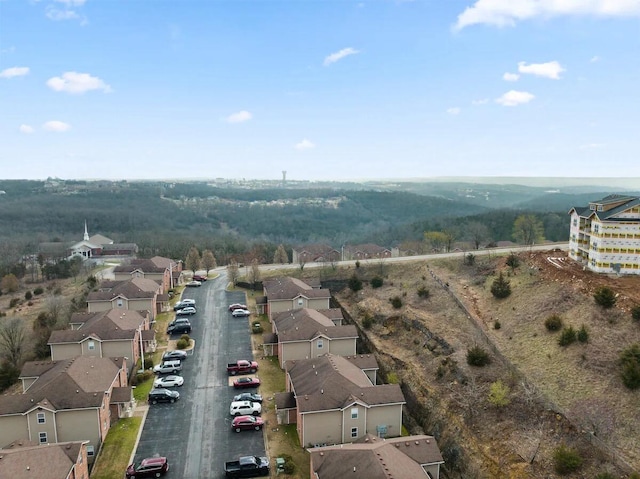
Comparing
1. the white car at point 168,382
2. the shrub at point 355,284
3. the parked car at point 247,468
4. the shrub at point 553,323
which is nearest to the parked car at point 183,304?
the white car at point 168,382

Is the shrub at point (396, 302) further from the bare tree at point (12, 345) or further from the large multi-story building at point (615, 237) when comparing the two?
the bare tree at point (12, 345)

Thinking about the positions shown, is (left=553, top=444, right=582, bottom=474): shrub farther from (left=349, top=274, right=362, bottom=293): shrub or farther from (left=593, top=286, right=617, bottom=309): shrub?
(left=349, top=274, right=362, bottom=293): shrub

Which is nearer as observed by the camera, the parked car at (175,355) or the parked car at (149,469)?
the parked car at (149,469)

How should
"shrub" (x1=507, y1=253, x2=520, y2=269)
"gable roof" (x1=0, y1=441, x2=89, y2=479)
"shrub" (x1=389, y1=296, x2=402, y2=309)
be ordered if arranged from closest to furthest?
1. "gable roof" (x1=0, y1=441, x2=89, y2=479)
2. "shrub" (x1=507, y1=253, x2=520, y2=269)
3. "shrub" (x1=389, y1=296, x2=402, y2=309)

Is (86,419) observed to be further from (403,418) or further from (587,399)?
(587,399)

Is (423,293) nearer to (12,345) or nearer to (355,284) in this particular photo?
(355,284)

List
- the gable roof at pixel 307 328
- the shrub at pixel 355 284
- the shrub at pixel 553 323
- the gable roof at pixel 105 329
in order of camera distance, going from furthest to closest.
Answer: the shrub at pixel 355 284, the gable roof at pixel 307 328, the gable roof at pixel 105 329, the shrub at pixel 553 323

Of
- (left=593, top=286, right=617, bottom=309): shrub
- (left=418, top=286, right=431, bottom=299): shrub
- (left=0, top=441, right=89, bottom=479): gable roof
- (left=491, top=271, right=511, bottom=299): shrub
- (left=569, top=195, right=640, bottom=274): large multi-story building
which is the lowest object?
(left=0, top=441, right=89, bottom=479): gable roof

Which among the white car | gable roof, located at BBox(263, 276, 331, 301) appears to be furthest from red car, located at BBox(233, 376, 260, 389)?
gable roof, located at BBox(263, 276, 331, 301)
